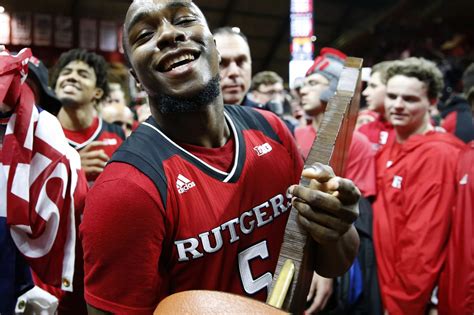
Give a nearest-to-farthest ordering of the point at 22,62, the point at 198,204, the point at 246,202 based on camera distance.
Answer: the point at 198,204, the point at 246,202, the point at 22,62

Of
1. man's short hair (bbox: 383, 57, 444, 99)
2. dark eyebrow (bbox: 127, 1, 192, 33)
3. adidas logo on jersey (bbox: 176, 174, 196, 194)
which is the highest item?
dark eyebrow (bbox: 127, 1, 192, 33)

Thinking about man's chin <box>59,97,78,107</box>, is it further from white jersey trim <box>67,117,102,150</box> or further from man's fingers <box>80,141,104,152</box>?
man's fingers <box>80,141,104,152</box>

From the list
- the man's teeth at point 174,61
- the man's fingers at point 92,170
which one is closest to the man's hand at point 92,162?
the man's fingers at point 92,170

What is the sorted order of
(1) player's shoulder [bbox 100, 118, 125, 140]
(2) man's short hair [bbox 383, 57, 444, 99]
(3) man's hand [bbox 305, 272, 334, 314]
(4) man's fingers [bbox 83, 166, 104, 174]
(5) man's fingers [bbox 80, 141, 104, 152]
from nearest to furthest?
(3) man's hand [bbox 305, 272, 334, 314] < (4) man's fingers [bbox 83, 166, 104, 174] < (5) man's fingers [bbox 80, 141, 104, 152] < (2) man's short hair [bbox 383, 57, 444, 99] < (1) player's shoulder [bbox 100, 118, 125, 140]

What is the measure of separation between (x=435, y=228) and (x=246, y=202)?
1653 mm

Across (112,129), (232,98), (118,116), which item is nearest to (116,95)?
(118,116)

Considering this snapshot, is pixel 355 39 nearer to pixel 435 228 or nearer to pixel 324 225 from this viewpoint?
pixel 435 228

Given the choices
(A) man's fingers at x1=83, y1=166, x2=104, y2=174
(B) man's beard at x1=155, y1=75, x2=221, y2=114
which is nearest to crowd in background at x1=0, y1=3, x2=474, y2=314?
(A) man's fingers at x1=83, y1=166, x2=104, y2=174

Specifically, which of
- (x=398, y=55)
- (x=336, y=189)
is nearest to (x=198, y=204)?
(x=336, y=189)

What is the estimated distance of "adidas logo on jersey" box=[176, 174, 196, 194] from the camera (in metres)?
1.47

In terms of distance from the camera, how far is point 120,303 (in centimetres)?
136

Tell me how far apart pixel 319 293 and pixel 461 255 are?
2.57ft

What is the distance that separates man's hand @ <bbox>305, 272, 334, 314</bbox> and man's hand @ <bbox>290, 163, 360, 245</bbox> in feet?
5.24

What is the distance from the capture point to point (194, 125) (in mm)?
1648
